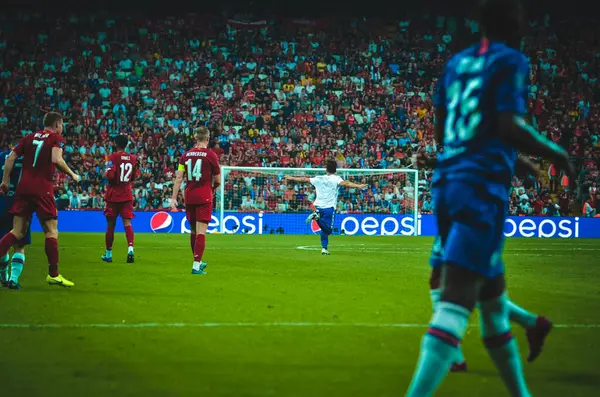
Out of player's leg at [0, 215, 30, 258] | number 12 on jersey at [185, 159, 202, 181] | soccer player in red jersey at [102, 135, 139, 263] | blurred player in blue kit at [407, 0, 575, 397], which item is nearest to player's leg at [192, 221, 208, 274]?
number 12 on jersey at [185, 159, 202, 181]

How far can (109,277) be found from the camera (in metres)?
11.7

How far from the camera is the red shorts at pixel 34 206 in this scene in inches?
370

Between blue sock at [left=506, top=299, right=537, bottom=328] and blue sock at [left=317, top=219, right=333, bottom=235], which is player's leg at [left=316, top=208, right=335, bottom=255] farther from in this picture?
blue sock at [left=506, top=299, right=537, bottom=328]

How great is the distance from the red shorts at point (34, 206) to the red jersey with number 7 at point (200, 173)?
3106 millimetres

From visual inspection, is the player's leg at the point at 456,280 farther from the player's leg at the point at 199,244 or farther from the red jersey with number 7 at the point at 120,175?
the red jersey with number 7 at the point at 120,175

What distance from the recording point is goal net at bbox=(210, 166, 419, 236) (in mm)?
27891

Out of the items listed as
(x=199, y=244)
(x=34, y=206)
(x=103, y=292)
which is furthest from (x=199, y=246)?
(x=34, y=206)

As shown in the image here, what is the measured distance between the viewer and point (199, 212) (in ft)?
40.3

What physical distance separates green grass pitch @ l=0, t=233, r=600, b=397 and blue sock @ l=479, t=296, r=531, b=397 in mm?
752

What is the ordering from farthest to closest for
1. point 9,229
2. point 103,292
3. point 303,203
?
point 303,203
point 9,229
point 103,292

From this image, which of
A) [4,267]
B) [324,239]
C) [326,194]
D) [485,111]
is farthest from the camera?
[326,194]

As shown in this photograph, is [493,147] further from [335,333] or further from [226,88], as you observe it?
[226,88]

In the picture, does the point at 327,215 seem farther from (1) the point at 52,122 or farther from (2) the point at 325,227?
(1) the point at 52,122

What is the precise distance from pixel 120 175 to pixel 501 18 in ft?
37.3
